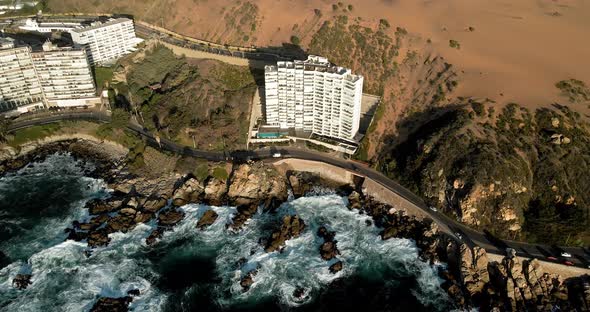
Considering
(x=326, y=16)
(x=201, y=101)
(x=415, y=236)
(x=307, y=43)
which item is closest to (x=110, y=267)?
(x=201, y=101)

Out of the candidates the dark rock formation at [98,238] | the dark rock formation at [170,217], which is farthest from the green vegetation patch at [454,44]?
the dark rock formation at [98,238]

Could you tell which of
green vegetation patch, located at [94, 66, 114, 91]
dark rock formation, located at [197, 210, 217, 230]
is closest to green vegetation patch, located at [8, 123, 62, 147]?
green vegetation patch, located at [94, 66, 114, 91]

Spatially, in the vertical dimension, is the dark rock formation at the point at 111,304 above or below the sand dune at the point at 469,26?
below

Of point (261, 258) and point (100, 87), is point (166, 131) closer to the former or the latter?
point (100, 87)

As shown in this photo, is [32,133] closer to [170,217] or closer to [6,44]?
[6,44]

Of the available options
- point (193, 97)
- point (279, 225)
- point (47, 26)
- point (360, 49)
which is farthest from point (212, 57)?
point (279, 225)

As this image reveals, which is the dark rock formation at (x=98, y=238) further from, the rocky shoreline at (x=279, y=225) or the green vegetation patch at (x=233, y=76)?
the green vegetation patch at (x=233, y=76)
